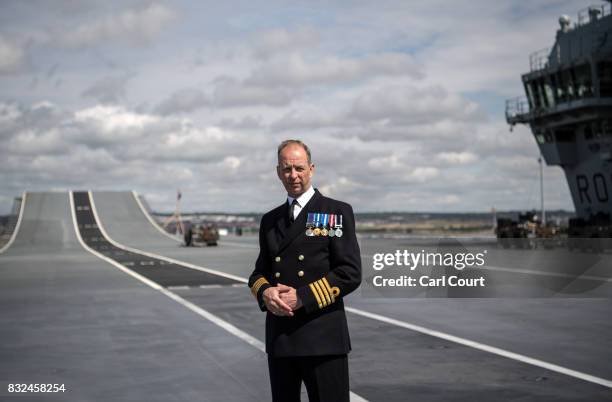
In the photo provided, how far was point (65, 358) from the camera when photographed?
1019 cm

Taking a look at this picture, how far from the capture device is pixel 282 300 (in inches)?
168

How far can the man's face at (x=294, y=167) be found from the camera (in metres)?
4.41

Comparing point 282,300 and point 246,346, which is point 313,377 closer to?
point 282,300

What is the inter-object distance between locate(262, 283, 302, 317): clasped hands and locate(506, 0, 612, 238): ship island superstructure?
41.8 meters

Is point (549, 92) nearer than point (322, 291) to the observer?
No

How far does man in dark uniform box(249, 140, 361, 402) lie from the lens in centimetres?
438

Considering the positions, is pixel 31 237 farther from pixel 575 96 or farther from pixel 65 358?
pixel 65 358

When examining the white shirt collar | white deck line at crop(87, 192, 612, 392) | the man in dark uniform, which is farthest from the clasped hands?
white deck line at crop(87, 192, 612, 392)

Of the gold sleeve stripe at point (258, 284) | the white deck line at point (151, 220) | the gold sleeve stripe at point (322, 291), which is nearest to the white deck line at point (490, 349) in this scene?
the gold sleeve stripe at point (322, 291)

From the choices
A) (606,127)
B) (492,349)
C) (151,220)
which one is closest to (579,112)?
(606,127)

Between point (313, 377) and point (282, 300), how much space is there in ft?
1.91

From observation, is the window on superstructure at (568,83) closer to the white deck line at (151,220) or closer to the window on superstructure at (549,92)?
the window on superstructure at (549,92)

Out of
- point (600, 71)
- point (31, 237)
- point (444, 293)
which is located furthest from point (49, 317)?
point (31, 237)

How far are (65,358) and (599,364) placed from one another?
7613mm
